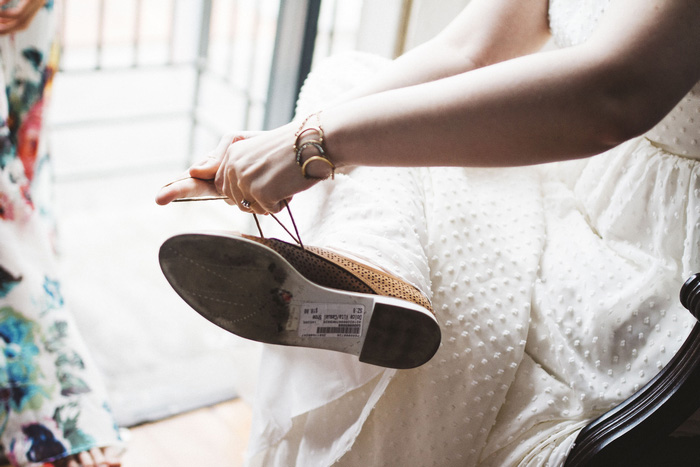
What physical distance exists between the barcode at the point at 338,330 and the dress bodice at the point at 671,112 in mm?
474

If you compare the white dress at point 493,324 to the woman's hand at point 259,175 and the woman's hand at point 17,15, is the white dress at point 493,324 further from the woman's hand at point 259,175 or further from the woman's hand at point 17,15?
the woman's hand at point 17,15

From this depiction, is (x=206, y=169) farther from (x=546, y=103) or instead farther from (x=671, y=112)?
(x=671, y=112)

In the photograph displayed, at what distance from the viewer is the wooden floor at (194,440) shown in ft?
4.19

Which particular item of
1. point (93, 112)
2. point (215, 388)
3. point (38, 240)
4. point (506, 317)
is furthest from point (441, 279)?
point (93, 112)

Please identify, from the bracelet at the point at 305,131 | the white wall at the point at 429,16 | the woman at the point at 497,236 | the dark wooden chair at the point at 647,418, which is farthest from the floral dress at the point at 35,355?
the white wall at the point at 429,16

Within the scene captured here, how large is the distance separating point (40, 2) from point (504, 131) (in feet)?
3.23

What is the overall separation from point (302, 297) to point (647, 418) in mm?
375

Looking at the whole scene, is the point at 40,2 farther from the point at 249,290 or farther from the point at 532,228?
the point at 532,228

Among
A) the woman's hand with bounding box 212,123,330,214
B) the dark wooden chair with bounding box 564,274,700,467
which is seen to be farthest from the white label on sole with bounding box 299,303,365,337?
the dark wooden chair with bounding box 564,274,700,467

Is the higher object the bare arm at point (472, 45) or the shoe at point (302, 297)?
the bare arm at point (472, 45)

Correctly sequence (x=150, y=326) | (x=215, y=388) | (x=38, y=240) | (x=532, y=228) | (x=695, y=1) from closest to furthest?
(x=695, y=1) → (x=532, y=228) → (x=38, y=240) → (x=215, y=388) → (x=150, y=326)

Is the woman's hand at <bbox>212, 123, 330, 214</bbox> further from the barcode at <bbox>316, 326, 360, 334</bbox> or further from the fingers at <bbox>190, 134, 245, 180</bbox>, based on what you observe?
the barcode at <bbox>316, 326, 360, 334</bbox>

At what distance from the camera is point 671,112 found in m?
0.82

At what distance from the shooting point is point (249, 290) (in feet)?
2.27
